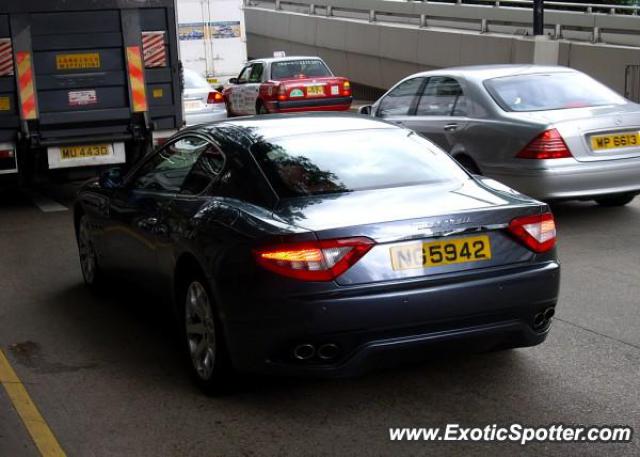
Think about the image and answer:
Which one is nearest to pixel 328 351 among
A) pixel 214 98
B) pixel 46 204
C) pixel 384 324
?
pixel 384 324

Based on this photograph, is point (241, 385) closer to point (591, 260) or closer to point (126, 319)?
point (126, 319)

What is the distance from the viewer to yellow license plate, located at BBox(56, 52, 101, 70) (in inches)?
471

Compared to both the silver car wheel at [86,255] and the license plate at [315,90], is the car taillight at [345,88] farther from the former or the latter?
the silver car wheel at [86,255]

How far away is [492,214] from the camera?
5.13 m

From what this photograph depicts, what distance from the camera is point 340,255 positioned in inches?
190

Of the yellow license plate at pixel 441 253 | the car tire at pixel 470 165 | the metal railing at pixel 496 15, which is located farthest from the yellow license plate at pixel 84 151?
the metal railing at pixel 496 15

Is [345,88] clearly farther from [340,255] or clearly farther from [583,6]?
[340,255]

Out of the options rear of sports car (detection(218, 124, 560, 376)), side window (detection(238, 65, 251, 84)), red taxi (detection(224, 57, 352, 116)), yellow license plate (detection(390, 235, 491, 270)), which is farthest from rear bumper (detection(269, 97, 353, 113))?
yellow license plate (detection(390, 235, 491, 270))

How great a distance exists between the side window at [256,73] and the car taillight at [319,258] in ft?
62.1

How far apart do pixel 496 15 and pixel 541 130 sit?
16605 mm

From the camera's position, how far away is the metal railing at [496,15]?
2123cm

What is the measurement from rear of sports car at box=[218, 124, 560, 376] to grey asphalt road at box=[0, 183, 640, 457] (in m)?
0.30

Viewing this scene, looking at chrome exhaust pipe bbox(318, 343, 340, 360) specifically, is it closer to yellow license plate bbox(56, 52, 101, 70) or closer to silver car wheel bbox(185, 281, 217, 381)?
silver car wheel bbox(185, 281, 217, 381)

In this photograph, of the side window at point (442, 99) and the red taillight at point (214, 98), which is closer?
the side window at point (442, 99)
